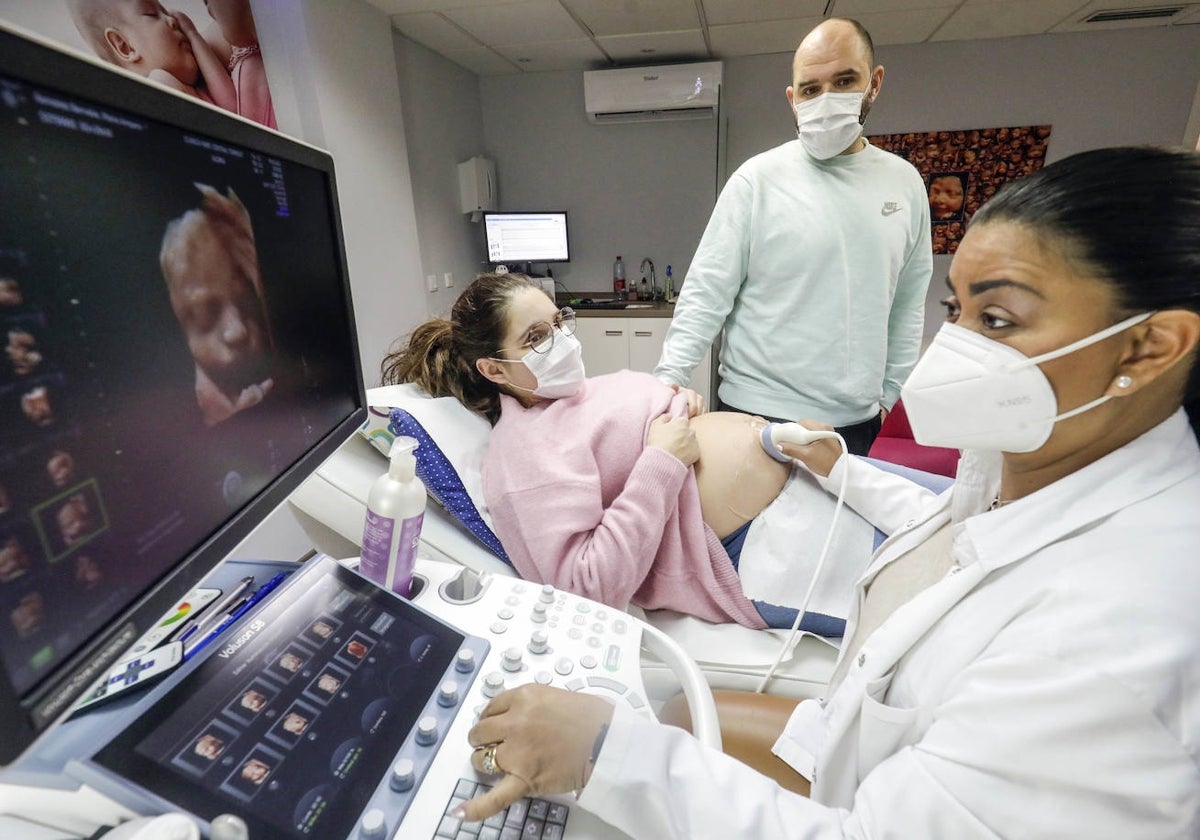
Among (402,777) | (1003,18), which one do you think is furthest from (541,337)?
(1003,18)

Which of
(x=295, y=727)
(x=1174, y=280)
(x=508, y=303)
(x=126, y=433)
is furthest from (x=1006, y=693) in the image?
(x=508, y=303)

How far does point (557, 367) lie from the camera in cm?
137

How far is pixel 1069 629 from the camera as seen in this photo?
499 millimetres

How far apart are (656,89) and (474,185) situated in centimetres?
132

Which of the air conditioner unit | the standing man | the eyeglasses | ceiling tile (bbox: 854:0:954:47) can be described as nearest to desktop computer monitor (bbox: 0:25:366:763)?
the eyeglasses

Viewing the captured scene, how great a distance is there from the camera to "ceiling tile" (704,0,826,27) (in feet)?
9.41

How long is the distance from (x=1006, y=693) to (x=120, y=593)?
0.70 m

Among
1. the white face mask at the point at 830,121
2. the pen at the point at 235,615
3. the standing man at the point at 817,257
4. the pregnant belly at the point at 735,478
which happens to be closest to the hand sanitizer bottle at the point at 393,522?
the pen at the point at 235,615

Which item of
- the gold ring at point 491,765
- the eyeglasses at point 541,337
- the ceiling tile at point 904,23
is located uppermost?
the ceiling tile at point 904,23

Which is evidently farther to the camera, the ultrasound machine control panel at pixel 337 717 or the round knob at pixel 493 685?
the round knob at pixel 493 685

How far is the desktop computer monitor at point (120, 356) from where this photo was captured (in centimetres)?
35

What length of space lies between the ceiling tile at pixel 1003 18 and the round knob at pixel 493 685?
3775mm

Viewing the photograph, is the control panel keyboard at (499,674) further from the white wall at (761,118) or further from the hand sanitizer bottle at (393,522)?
the white wall at (761,118)

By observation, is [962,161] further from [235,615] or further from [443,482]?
[235,615]
